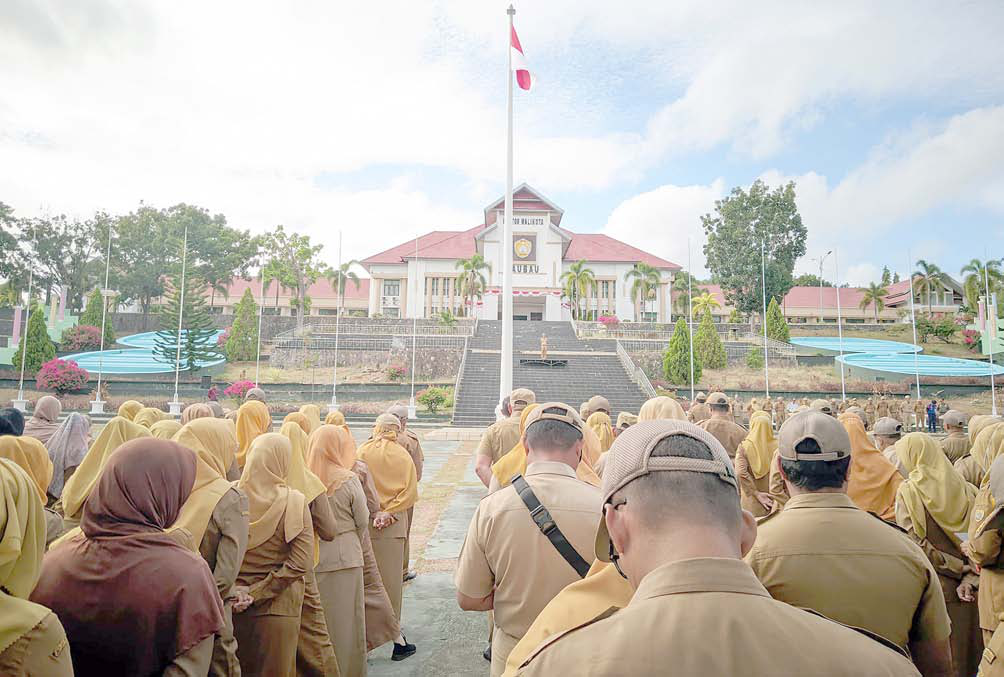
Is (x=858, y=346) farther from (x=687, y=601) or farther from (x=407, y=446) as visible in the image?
(x=687, y=601)

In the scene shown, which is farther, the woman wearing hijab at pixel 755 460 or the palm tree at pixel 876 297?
the palm tree at pixel 876 297

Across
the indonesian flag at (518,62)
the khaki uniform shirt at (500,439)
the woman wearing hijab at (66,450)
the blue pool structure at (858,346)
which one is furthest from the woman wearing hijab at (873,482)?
the blue pool structure at (858,346)

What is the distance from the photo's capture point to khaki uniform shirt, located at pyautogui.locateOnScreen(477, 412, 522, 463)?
4.88 meters

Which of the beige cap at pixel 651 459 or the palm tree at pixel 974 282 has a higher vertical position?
the palm tree at pixel 974 282

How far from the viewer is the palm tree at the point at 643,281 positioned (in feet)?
133

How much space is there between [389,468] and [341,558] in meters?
1.17

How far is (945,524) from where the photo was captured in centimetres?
335

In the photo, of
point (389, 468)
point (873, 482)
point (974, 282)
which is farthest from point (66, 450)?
point (974, 282)

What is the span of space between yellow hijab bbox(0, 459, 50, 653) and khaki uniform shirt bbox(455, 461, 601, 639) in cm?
134

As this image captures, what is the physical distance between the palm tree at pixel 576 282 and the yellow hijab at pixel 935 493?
36570 millimetres

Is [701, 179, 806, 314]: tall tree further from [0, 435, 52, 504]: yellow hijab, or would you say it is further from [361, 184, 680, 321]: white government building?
[0, 435, 52, 504]: yellow hijab

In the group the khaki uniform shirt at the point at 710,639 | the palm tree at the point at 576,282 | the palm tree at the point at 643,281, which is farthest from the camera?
the palm tree at the point at 643,281

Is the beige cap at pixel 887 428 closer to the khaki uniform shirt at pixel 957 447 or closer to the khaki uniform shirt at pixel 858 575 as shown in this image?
the khaki uniform shirt at pixel 957 447

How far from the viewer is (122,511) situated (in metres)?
2.01
